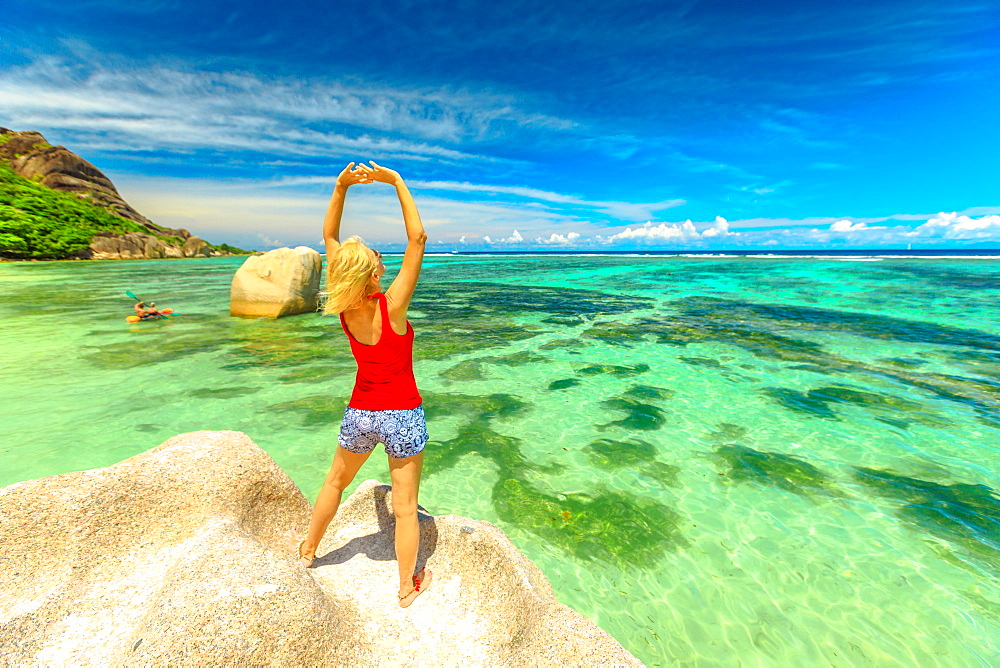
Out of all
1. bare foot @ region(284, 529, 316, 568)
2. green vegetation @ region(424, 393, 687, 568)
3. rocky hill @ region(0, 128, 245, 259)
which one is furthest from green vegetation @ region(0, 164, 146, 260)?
bare foot @ region(284, 529, 316, 568)

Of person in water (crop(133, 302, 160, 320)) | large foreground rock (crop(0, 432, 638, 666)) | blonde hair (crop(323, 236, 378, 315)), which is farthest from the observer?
person in water (crop(133, 302, 160, 320))

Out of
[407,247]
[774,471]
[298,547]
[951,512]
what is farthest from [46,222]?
[951,512]

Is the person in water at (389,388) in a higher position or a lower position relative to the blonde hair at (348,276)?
lower

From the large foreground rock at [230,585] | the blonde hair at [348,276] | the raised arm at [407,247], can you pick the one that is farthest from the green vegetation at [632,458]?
the blonde hair at [348,276]

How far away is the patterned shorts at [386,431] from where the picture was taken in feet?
8.81

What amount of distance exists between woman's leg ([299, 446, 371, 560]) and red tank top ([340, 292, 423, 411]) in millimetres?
369

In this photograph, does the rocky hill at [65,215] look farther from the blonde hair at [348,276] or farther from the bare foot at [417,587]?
the bare foot at [417,587]

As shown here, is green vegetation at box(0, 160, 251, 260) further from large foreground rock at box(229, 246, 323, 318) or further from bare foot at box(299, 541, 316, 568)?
bare foot at box(299, 541, 316, 568)

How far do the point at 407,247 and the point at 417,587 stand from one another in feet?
7.55

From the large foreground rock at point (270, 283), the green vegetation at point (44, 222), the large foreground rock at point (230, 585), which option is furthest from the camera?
the green vegetation at point (44, 222)

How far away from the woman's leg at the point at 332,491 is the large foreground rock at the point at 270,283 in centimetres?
1379

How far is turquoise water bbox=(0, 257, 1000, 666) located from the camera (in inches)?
132

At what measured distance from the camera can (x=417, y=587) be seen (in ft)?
9.29

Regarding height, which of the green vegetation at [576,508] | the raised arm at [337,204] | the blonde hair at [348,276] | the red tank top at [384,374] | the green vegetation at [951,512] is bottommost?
the green vegetation at [576,508]
